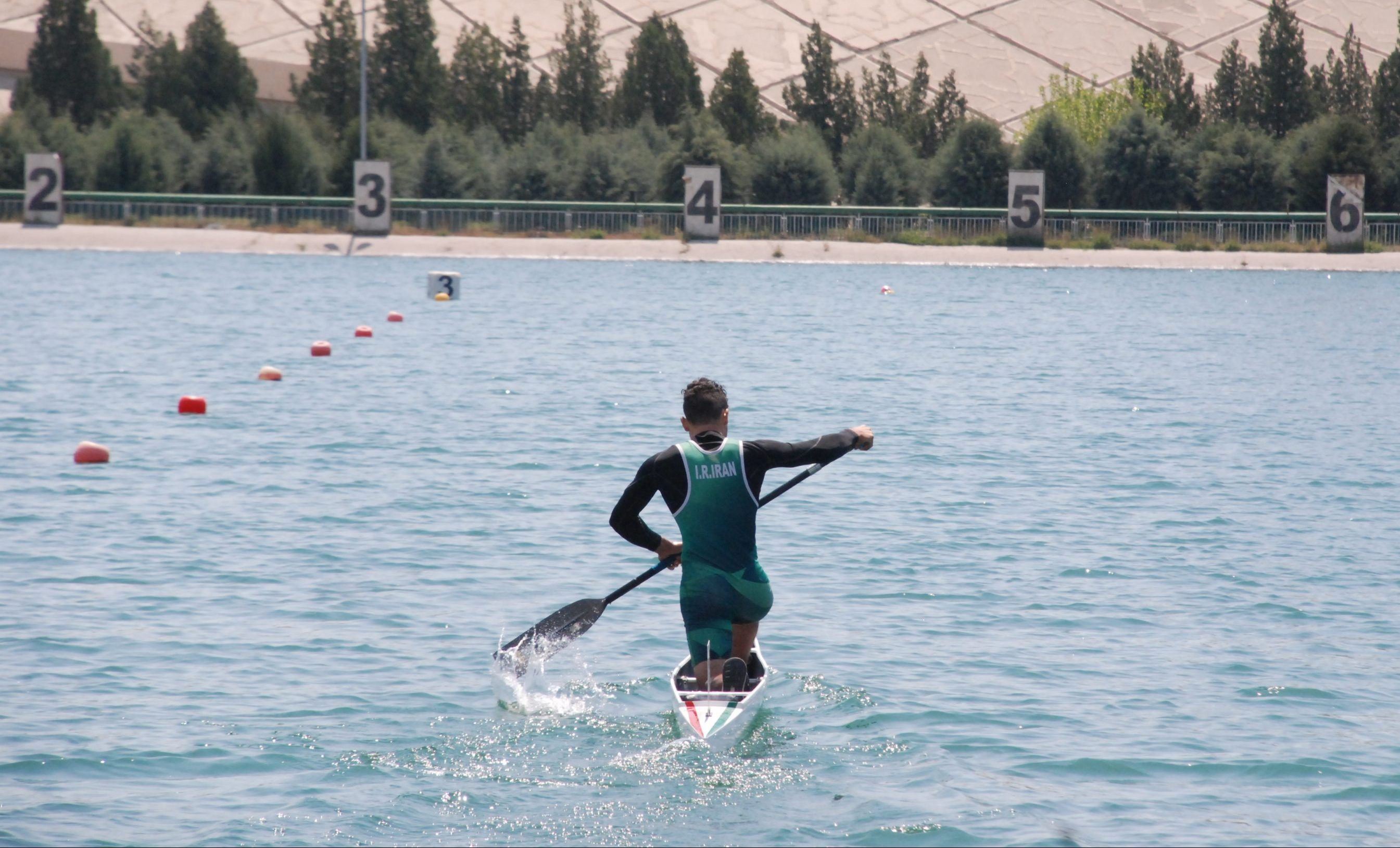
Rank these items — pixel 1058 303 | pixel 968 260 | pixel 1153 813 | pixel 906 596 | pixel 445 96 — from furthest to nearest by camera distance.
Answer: pixel 445 96 < pixel 968 260 < pixel 1058 303 < pixel 906 596 < pixel 1153 813

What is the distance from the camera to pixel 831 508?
52.1 feet

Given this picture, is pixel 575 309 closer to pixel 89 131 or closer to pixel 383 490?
pixel 383 490

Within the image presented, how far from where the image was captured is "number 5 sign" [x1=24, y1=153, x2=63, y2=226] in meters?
55.3

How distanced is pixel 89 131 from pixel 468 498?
63.2 meters

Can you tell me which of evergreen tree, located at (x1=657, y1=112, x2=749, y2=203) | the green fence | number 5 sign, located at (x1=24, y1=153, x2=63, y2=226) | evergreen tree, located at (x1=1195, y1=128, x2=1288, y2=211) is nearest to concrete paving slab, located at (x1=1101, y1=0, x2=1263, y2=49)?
evergreen tree, located at (x1=1195, y1=128, x2=1288, y2=211)

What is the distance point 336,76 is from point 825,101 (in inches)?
950

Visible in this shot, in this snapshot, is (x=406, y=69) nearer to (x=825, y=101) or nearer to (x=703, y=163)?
(x=825, y=101)

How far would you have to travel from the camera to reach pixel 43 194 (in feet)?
182

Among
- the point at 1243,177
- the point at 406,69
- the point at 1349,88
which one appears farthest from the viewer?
the point at 1349,88

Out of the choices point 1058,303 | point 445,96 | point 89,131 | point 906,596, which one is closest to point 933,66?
point 445,96

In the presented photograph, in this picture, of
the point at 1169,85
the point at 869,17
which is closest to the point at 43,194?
the point at 1169,85

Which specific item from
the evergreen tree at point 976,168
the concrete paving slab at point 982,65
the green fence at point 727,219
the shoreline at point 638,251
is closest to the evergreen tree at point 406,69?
the green fence at point 727,219

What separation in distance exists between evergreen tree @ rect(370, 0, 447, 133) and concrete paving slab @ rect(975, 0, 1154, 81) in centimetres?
5262

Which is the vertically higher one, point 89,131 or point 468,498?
point 89,131
